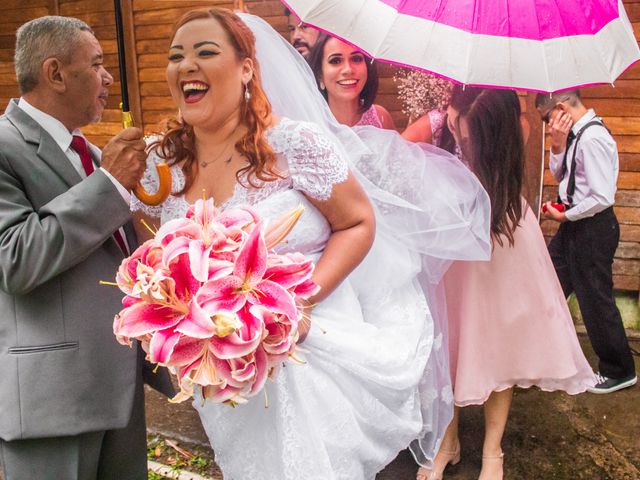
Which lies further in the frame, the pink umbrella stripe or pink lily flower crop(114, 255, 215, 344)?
the pink umbrella stripe

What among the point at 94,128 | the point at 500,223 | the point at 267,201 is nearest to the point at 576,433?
the point at 500,223

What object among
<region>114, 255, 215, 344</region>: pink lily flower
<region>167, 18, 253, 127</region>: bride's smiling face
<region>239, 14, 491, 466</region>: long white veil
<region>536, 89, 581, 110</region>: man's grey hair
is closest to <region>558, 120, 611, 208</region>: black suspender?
<region>536, 89, 581, 110</region>: man's grey hair

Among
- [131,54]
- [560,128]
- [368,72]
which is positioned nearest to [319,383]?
[368,72]

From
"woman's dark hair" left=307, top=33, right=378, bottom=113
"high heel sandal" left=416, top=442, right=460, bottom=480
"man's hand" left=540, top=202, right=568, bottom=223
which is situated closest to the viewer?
"high heel sandal" left=416, top=442, right=460, bottom=480

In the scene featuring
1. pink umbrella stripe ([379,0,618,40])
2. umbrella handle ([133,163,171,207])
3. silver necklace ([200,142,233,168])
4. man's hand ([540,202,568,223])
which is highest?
pink umbrella stripe ([379,0,618,40])

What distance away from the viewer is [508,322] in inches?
108

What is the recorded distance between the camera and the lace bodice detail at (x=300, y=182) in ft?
6.64

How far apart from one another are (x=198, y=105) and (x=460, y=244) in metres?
1.18

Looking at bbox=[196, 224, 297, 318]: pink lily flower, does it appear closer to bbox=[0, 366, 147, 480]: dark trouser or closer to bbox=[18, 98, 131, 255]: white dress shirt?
bbox=[18, 98, 131, 255]: white dress shirt

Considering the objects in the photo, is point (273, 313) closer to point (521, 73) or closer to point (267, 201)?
point (267, 201)

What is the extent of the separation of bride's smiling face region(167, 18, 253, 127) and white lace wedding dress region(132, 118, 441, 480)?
21 centimetres

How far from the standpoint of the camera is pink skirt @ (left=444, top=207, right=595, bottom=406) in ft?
9.01

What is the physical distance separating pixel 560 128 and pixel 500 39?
6.20ft

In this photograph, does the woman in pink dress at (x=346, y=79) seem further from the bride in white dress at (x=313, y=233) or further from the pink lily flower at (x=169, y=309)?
the pink lily flower at (x=169, y=309)
